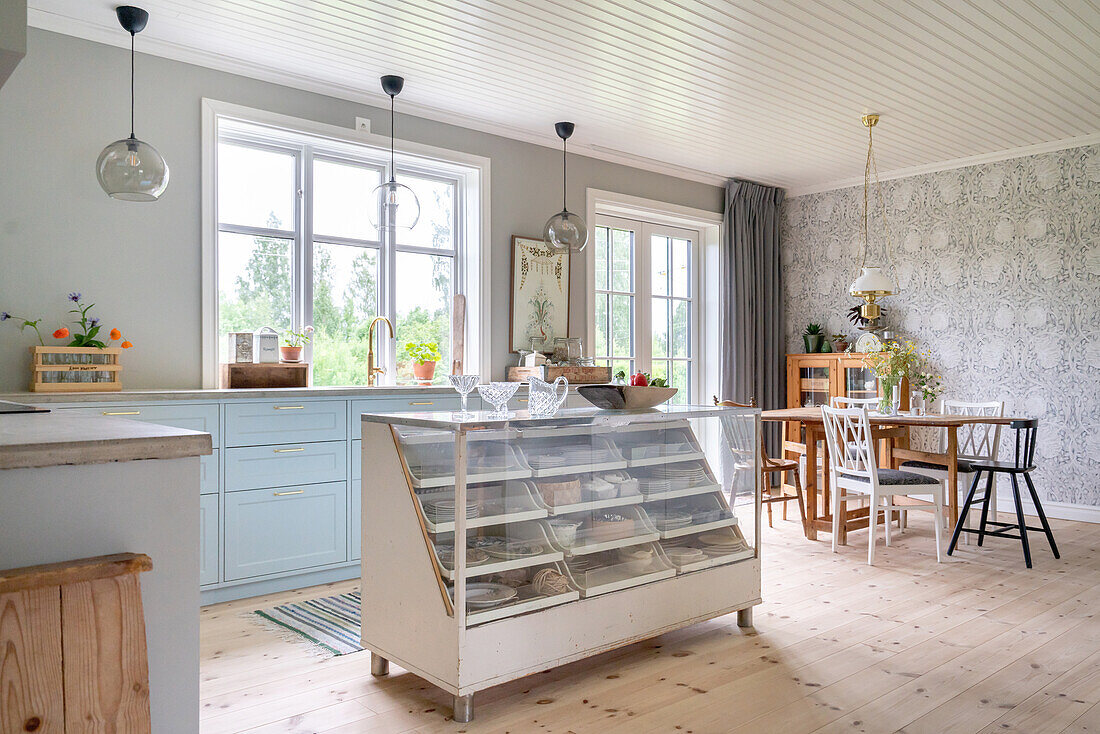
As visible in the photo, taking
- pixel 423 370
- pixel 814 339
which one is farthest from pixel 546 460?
pixel 814 339

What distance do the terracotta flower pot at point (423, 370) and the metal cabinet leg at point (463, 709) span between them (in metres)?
2.65

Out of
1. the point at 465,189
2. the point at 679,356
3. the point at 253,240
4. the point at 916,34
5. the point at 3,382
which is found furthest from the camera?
the point at 679,356

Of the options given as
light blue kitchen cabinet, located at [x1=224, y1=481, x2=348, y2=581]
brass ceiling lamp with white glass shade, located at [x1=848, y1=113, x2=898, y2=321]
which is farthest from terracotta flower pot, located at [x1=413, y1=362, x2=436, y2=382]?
brass ceiling lamp with white glass shade, located at [x1=848, y1=113, x2=898, y2=321]

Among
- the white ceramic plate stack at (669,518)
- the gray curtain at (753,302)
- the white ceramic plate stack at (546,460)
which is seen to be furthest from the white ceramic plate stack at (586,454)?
the gray curtain at (753,302)

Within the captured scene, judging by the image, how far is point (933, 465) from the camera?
16.1ft

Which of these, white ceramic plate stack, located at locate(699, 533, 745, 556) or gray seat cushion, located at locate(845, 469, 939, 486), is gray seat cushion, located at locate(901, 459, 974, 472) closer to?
gray seat cushion, located at locate(845, 469, 939, 486)

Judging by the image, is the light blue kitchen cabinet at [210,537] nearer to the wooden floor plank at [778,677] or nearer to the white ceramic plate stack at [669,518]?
the wooden floor plank at [778,677]

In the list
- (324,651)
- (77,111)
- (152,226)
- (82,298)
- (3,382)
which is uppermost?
(77,111)

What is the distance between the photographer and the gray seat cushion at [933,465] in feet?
15.4

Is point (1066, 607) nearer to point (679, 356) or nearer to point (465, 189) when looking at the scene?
point (679, 356)

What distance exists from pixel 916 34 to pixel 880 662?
2.96 meters

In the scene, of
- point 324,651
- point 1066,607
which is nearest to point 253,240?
point 324,651

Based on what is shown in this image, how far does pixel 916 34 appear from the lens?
3.81 meters

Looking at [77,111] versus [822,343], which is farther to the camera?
[822,343]
